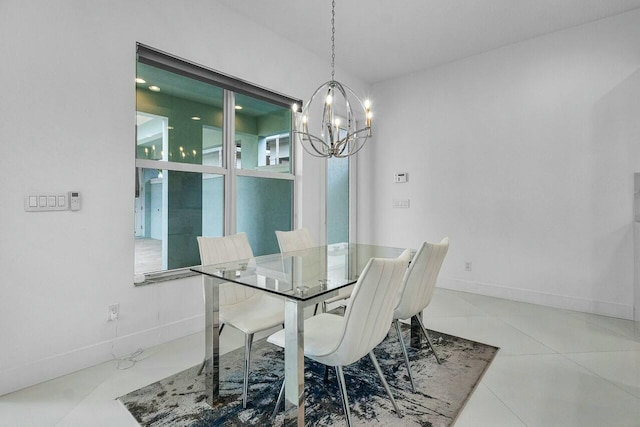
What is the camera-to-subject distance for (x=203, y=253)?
2174 mm

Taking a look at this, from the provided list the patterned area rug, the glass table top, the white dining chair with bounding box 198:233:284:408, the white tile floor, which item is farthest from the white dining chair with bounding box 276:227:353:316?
the white tile floor

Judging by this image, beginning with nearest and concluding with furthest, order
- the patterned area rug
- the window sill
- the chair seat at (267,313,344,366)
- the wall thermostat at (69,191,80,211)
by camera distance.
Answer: the chair seat at (267,313,344,366) → the patterned area rug → the wall thermostat at (69,191,80,211) → the window sill

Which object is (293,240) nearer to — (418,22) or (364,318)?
(364,318)

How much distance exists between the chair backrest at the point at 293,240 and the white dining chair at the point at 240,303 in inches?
16.9

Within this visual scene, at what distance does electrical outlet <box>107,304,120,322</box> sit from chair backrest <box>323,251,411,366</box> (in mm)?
1742

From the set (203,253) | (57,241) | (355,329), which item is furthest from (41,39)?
(355,329)

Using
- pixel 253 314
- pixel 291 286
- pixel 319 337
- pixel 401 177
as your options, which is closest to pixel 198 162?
pixel 253 314

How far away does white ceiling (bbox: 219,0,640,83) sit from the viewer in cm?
304

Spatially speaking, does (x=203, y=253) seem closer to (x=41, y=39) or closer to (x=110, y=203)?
(x=110, y=203)

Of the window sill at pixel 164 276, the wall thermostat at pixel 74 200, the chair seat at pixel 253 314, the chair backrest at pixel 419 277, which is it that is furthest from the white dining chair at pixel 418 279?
the wall thermostat at pixel 74 200

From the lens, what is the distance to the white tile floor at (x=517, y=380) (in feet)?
5.61

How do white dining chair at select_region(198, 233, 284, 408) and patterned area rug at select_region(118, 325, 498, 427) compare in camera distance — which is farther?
white dining chair at select_region(198, 233, 284, 408)

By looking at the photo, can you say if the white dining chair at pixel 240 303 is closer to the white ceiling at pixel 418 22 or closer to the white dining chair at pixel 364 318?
the white dining chair at pixel 364 318

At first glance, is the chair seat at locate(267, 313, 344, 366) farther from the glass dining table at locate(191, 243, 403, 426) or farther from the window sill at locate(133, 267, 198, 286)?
the window sill at locate(133, 267, 198, 286)
